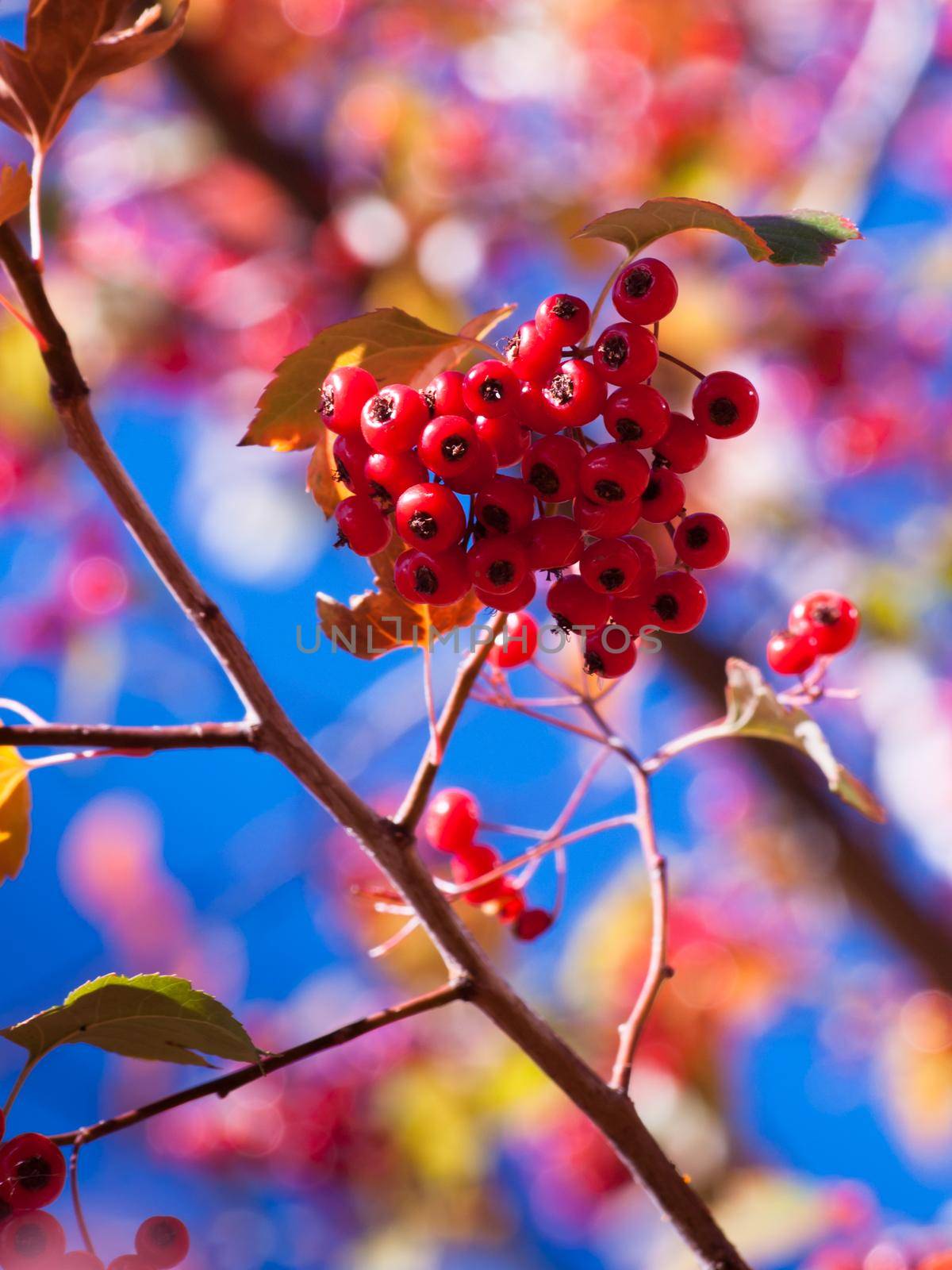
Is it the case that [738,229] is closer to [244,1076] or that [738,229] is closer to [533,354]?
[533,354]

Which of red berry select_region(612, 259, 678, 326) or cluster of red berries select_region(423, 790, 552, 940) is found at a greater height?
red berry select_region(612, 259, 678, 326)

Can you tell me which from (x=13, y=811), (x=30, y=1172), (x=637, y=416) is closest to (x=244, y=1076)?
(x=30, y=1172)

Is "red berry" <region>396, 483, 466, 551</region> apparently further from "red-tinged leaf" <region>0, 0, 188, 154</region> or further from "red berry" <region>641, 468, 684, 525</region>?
"red-tinged leaf" <region>0, 0, 188, 154</region>

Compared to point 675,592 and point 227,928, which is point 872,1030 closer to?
point 227,928

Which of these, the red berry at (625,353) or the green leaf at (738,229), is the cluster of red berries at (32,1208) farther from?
the green leaf at (738,229)

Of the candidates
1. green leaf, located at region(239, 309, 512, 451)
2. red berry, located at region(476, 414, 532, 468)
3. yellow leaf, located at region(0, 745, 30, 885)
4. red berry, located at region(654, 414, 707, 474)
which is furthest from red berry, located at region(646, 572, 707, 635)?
yellow leaf, located at region(0, 745, 30, 885)

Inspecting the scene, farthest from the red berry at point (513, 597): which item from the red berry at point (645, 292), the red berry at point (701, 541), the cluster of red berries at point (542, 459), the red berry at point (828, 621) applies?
the red berry at point (828, 621)
